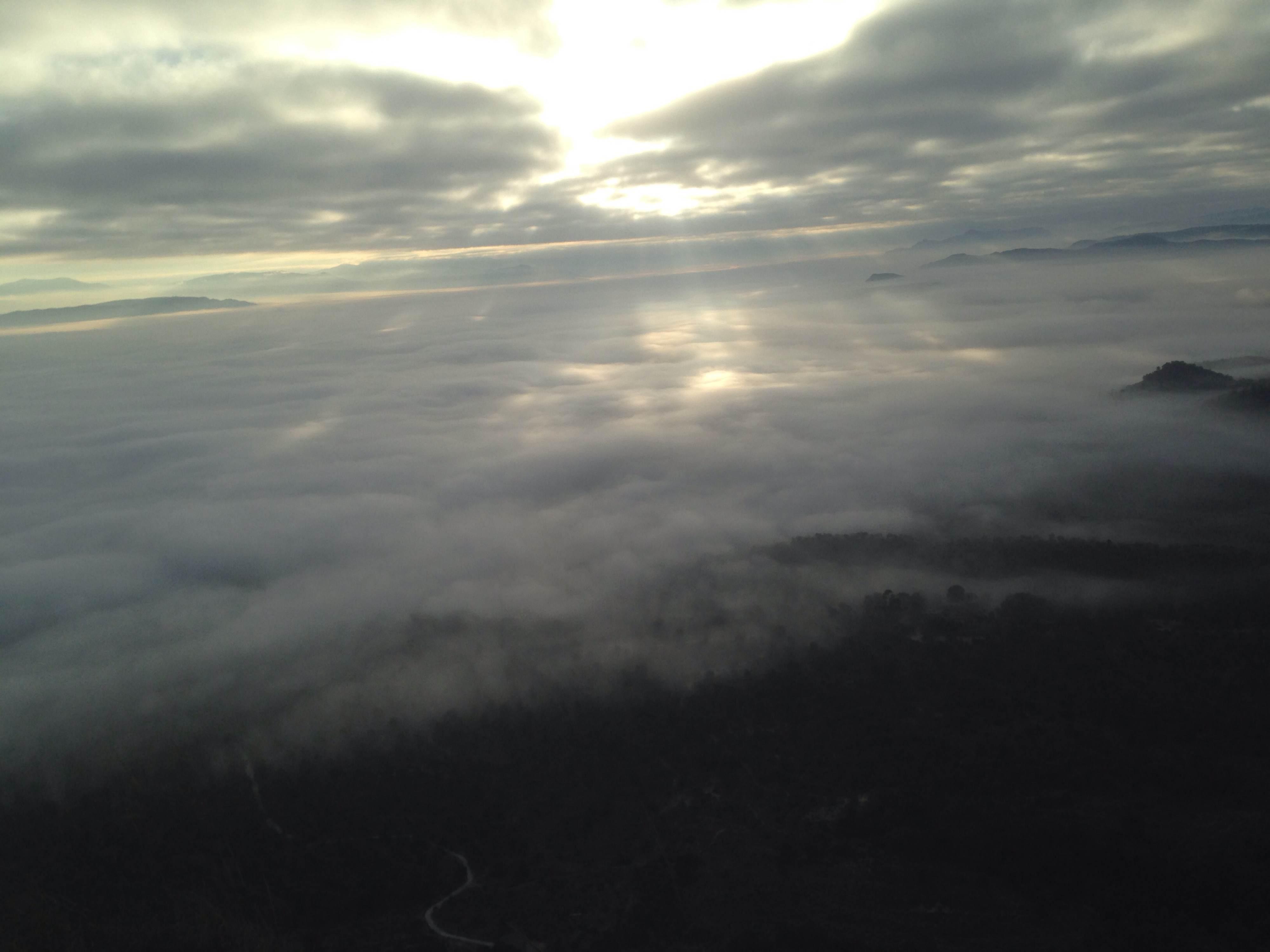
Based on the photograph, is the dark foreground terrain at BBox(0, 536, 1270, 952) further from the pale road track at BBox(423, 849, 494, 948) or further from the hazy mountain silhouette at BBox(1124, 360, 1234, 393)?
the hazy mountain silhouette at BBox(1124, 360, 1234, 393)

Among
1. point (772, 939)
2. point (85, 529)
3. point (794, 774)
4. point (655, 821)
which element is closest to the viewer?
point (772, 939)

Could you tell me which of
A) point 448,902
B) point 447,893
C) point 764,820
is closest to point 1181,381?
point 764,820

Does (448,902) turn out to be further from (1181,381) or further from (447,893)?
(1181,381)

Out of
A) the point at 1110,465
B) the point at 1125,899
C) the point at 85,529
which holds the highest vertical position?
the point at 85,529

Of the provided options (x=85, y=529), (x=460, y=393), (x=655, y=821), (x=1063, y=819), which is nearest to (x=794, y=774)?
(x=655, y=821)

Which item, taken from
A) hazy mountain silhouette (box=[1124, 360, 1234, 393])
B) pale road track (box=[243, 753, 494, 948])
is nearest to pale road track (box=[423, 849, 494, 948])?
Answer: pale road track (box=[243, 753, 494, 948])

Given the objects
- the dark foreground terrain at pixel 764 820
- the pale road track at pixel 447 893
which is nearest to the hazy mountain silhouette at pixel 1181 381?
the dark foreground terrain at pixel 764 820

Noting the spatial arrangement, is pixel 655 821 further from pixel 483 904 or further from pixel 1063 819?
pixel 1063 819
